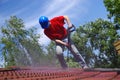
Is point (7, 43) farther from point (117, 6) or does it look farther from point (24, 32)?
point (117, 6)

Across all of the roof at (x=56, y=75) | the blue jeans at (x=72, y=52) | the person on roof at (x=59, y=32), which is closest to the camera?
the roof at (x=56, y=75)

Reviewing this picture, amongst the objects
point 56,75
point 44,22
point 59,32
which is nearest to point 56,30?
point 59,32

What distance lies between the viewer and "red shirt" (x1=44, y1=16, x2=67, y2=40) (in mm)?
5898

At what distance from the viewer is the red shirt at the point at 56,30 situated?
5898 mm

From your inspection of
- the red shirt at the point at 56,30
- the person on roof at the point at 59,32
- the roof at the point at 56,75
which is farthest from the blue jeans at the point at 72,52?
the roof at the point at 56,75

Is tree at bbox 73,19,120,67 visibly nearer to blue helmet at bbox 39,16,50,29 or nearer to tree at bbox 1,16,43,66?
tree at bbox 1,16,43,66

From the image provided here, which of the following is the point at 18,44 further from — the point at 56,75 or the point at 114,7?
the point at 56,75

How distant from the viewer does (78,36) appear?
35125 mm

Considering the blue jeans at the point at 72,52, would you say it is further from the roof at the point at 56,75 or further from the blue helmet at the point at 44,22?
the roof at the point at 56,75

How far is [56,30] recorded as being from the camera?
6055mm

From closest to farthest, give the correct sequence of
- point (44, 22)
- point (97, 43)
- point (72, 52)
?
point (44, 22) < point (72, 52) < point (97, 43)

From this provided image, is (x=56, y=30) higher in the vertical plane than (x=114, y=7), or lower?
lower

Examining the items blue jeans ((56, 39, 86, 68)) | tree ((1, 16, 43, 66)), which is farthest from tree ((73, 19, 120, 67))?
blue jeans ((56, 39, 86, 68))

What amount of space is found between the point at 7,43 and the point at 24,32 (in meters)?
2.56
